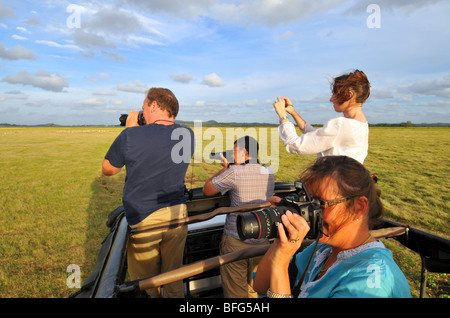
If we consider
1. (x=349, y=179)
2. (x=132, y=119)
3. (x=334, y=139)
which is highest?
(x=132, y=119)

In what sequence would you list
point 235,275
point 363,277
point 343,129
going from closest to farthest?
point 363,277, point 343,129, point 235,275

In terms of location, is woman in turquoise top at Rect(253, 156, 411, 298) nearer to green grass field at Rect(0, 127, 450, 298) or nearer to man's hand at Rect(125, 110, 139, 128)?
green grass field at Rect(0, 127, 450, 298)

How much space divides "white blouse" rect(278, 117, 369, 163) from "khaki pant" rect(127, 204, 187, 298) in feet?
4.48

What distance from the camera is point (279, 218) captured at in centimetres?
130

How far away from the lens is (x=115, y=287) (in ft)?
4.72

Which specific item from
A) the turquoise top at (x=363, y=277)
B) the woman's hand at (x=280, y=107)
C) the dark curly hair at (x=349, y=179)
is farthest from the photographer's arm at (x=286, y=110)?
the turquoise top at (x=363, y=277)

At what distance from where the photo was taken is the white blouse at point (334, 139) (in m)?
2.11

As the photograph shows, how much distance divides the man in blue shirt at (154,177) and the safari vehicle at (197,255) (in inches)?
8.9

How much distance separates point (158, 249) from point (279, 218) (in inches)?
69.6

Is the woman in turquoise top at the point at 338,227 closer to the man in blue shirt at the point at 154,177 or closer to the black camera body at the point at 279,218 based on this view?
the black camera body at the point at 279,218

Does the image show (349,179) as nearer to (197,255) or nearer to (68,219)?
(197,255)

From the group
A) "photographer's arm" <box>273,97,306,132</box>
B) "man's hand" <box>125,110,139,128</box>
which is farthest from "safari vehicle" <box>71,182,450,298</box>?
"photographer's arm" <box>273,97,306,132</box>

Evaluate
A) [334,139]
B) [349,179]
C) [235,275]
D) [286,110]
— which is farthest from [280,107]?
[235,275]
